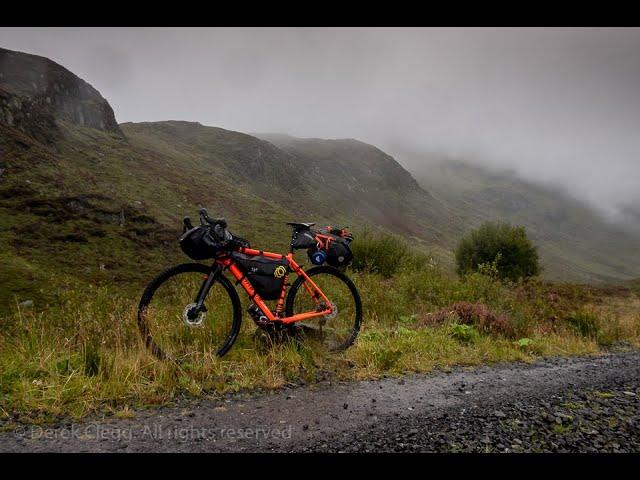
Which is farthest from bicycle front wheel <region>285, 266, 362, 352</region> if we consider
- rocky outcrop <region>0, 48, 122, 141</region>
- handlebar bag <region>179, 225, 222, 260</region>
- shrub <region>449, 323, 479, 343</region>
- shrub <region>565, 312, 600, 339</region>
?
rocky outcrop <region>0, 48, 122, 141</region>

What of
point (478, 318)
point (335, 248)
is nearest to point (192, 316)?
point (335, 248)

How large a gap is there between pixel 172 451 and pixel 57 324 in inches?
158

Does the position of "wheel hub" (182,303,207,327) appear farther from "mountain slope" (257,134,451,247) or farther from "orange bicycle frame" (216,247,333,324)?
"mountain slope" (257,134,451,247)

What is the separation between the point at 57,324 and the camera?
20.6 ft

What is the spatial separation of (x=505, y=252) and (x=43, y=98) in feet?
191

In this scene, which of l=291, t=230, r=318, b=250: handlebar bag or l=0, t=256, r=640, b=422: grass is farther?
l=291, t=230, r=318, b=250: handlebar bag

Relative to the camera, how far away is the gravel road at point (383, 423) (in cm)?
361

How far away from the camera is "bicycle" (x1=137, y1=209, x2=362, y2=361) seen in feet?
18.7

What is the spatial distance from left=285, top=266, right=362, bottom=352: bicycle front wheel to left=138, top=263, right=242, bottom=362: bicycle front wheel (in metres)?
0.98

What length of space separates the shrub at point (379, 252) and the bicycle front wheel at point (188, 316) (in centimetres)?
1654

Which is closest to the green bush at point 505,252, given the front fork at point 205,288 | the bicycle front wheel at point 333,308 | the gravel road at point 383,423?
the bicycle front wheel at point 333,308

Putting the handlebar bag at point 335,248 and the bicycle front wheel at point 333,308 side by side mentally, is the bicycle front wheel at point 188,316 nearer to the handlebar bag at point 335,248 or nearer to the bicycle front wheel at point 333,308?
the bicycle front wheel at point 333,308

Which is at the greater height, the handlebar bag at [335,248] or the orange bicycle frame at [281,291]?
the handlebar bag at [335,248]
